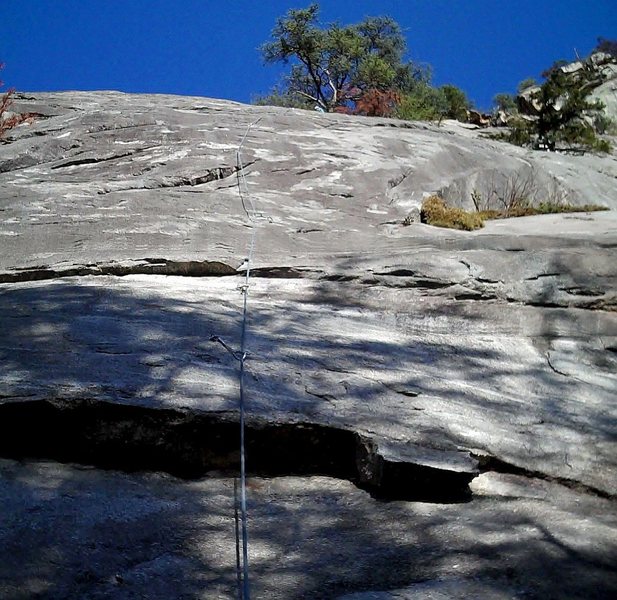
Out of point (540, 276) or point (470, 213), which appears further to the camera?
point (470, 213)

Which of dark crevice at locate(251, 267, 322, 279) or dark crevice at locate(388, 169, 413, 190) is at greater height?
dark crevice at locate(388, 169, 413, 190)

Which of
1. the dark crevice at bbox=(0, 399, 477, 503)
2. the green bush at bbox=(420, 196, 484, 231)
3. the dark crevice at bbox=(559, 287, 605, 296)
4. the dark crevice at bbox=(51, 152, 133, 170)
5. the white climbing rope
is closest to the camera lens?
the white climbing rope

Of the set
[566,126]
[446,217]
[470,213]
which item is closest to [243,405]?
[446,217]

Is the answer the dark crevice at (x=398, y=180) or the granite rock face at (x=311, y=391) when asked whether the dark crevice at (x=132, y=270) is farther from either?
the dark crevice at (x=398, y=180)

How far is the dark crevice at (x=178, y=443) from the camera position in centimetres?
253

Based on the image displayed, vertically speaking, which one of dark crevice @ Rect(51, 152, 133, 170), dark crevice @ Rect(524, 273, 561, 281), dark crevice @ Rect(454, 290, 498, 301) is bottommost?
dark crevice @ Rect(454, 290, 498, 301)

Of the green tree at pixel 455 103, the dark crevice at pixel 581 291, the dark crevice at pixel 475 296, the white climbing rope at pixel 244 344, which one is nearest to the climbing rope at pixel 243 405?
the white climbing rope at pixel 244 344


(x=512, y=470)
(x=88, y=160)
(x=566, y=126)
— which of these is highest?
(x=566, y=126)

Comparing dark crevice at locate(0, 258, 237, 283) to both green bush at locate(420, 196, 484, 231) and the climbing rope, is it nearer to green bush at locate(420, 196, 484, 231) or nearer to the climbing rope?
the climbing rope

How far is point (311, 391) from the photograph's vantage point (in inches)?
113

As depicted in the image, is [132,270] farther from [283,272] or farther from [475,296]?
[475,296]

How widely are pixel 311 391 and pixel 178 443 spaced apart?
61 cm

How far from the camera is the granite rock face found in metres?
2.12

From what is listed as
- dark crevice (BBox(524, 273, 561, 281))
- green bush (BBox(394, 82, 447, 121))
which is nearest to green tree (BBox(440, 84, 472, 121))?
green bush (BBox(394, 82, 447, 121))
